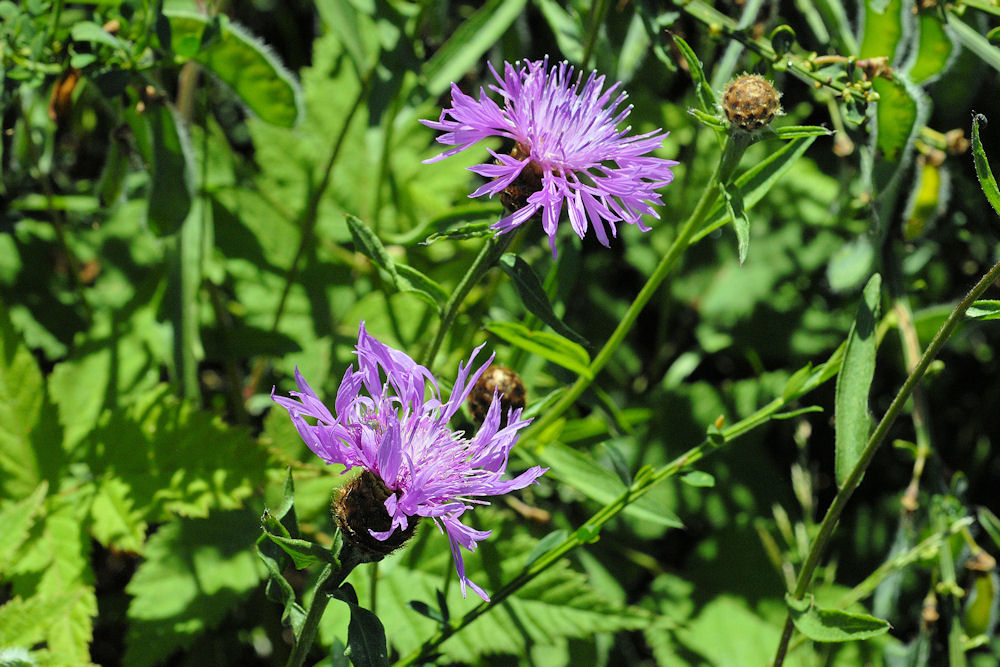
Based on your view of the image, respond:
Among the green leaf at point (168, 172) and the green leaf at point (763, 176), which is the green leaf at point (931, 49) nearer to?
the green leaf at point (763, 176)

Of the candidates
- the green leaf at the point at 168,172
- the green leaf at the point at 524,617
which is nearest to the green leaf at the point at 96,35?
the green leaf at the point at 168,172


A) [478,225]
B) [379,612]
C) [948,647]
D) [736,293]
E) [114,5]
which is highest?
[114,5]

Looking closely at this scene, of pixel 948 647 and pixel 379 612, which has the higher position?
pixel 379 612

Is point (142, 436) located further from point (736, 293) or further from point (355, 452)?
point (736, 293)

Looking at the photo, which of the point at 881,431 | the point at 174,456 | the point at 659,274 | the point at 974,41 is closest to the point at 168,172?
the point at 174,456

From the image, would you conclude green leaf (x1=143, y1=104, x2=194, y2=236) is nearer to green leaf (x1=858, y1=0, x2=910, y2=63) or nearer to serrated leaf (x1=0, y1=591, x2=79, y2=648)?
serrated leaf (x1=0, y1=591, x2=79, y2=648)

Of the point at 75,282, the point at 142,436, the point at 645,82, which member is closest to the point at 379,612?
the point at 142,436

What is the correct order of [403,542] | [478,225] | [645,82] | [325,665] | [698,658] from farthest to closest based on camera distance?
[645,82], [698,658], [325,665], [478,225], [403,542]
